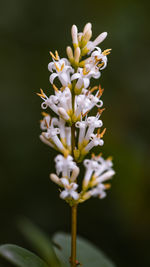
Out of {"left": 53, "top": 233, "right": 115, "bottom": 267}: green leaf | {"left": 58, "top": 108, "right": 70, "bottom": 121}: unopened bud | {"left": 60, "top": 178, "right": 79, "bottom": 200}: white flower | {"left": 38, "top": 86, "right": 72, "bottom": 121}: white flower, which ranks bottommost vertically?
{"left": 53, "top": 233, "right": 115, "bottom": 267}: green leaf

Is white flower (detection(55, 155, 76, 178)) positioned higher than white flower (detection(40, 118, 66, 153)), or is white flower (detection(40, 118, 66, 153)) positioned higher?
white flower (detection(40, 118, 66, 153))

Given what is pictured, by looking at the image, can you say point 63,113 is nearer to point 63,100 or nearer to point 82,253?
point 63,100

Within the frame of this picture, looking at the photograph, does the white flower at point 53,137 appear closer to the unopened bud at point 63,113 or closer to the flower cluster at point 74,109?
the flower cluster at point 74,109

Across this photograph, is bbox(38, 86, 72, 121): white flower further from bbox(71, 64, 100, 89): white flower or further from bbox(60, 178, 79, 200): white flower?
bbox(60, 178, 79, 200): white flower
